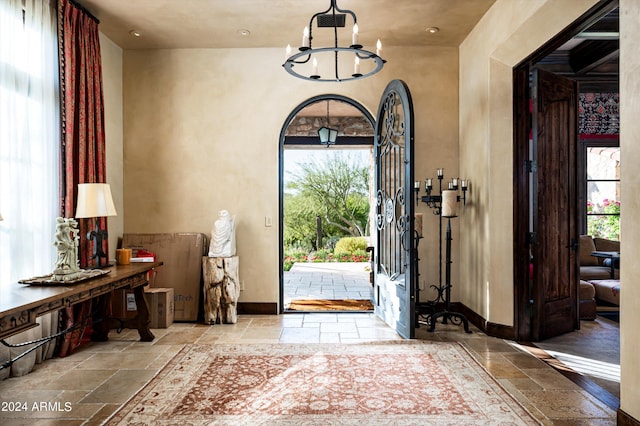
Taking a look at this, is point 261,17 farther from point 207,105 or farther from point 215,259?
point 215,259

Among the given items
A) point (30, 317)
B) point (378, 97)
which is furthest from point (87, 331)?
point (378, 97)

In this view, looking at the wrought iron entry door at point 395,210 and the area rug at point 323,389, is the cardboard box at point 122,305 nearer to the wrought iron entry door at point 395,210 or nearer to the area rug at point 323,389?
the area rug at point 323,389

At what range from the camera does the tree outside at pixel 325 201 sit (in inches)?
482

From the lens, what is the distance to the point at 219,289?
15.1 ft

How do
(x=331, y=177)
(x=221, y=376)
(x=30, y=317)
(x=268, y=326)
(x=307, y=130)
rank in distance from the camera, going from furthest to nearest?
(x=331, y=177)
(x=307, y=130)
(x=268, y=326)
(x=221, y=376)
(x=30, y=317)

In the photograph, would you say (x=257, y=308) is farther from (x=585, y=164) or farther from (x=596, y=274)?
(x=585, y=164)

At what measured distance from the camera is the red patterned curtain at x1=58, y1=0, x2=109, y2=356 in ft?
12.3

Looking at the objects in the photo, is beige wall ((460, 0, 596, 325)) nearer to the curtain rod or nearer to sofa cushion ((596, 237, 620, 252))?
sofa cushion ((596, 237, 620, 252))

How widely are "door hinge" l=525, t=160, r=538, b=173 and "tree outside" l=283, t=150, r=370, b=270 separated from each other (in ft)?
26.6

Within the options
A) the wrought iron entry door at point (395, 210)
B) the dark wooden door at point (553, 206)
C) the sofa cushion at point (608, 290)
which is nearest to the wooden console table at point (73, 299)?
the wrought iron entry door at point (395, 210)

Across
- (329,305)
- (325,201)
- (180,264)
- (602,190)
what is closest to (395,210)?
(329,305)

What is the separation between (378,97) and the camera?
5.08 metres

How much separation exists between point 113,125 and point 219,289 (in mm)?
2220

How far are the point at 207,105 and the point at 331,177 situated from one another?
293 inches
